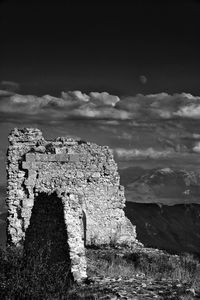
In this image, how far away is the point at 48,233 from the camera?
14117 millimetres

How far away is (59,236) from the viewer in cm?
1352

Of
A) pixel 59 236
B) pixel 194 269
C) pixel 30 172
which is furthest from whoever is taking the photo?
pixel 30 172

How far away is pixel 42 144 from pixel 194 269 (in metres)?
7.53

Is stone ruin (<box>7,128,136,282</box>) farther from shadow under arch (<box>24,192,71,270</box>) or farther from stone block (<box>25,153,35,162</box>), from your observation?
shadow under arch (<box>24,192,71,270</box>)

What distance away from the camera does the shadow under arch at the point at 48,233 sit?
13.3 meters

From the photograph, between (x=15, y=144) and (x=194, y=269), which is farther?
(x=15, y=144)

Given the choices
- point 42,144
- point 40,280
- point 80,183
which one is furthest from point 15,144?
point 40,280

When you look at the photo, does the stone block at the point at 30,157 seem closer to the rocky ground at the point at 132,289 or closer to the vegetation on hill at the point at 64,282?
the vegetation on hill at the point at 64,282

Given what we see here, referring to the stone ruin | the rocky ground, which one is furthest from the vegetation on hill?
the stone ruin

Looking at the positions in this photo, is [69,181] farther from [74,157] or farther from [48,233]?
[48,233]

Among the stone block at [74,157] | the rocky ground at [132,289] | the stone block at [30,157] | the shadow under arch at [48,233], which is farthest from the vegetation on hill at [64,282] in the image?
the stone block at [74,157]

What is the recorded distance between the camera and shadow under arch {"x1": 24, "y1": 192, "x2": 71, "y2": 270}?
13.3m

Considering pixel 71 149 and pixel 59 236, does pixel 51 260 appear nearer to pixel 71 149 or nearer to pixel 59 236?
pixel 59 236

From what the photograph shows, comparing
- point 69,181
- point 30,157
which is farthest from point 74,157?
point 30,157
